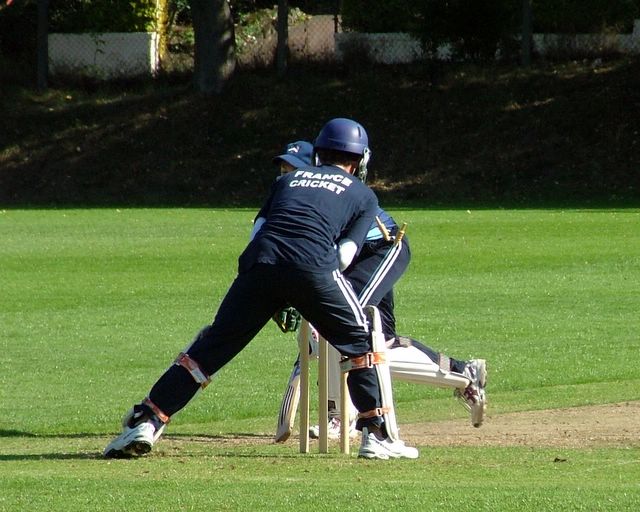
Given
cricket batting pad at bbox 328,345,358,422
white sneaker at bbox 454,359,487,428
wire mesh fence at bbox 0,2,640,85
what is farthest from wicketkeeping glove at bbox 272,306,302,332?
wire mesh fence at bbox 0,2,640,85

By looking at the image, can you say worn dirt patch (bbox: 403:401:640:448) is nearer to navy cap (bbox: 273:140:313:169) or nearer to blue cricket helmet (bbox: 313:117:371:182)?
navy cap (bbox: 273:140:313:169)

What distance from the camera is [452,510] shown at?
5.84 meters

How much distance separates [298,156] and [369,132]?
27727 millimetres

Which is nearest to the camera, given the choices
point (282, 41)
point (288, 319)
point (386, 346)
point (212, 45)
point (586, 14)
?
point (288, 319)

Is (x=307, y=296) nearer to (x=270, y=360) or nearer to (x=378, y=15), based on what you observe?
(x=270, y=360)

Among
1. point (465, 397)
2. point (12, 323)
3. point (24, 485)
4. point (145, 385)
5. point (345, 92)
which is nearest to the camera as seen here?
point (24, 485)

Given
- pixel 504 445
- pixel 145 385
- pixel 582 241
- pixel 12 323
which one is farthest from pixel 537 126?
pixel 504 445

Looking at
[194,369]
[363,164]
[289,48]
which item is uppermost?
[363,164]

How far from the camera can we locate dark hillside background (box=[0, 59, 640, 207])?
34000 millimetres

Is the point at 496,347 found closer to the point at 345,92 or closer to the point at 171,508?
the point at 171,508

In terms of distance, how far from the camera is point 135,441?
302 inches

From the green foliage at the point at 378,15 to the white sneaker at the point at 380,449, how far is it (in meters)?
32.2

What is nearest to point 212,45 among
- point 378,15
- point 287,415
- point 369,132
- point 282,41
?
point 282,41

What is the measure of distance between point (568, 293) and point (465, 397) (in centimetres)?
830
